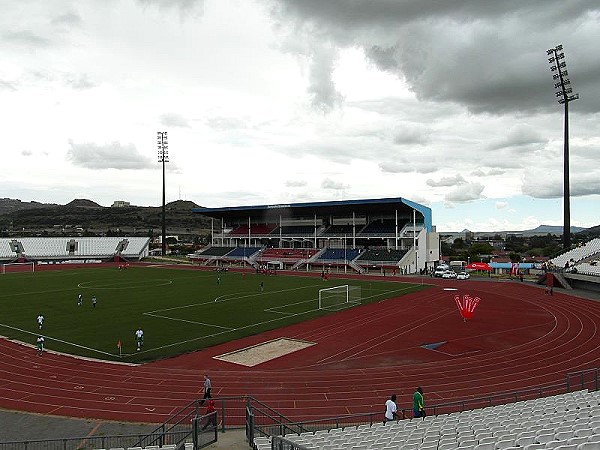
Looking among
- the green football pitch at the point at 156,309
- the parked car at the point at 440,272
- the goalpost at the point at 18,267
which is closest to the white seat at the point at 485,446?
the green football pitch at the point at 156,309

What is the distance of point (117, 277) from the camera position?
216 ft

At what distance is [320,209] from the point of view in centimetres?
8531

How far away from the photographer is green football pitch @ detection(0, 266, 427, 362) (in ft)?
89.5

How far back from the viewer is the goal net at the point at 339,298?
40.1 meters

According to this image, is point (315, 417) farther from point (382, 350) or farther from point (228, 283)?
point (228, 283)

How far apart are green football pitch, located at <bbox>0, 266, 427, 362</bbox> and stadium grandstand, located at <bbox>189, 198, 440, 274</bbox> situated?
52.0ft

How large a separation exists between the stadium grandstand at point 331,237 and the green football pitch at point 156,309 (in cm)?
1584

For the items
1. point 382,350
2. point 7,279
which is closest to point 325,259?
point 7,279

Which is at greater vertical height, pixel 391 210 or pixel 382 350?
pixel 391 210

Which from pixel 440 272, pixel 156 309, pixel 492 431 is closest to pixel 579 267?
pixel 440 272

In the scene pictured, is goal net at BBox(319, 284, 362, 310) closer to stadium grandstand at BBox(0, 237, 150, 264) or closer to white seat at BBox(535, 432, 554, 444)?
white seat at BBox(535, 432, 554, 444)

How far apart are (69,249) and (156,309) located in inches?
2985

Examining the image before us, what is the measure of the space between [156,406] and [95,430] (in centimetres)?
252

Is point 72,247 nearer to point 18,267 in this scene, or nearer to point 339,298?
point 18,267
